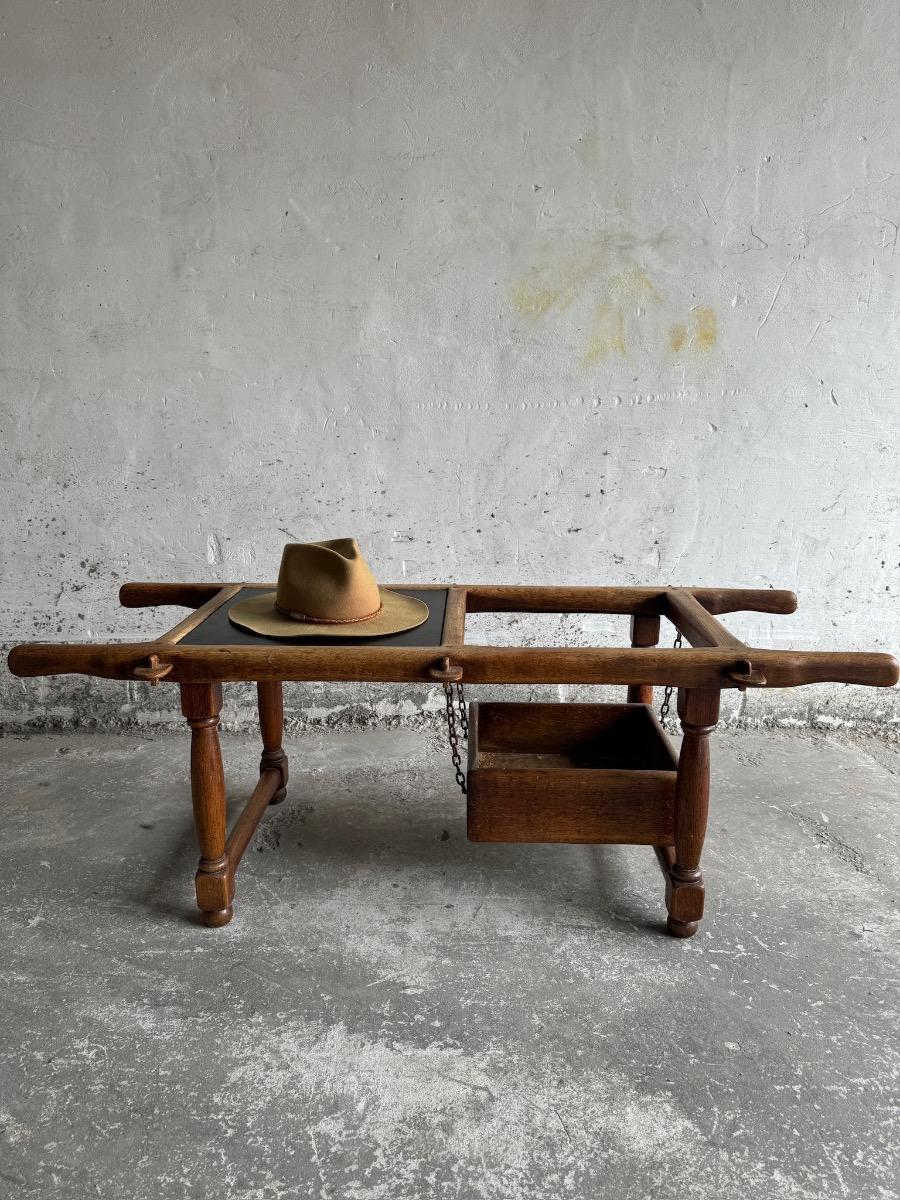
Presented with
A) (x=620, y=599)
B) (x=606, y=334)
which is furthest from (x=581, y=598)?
(x=606, y=334)

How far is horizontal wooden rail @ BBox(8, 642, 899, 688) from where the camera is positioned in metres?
2.06

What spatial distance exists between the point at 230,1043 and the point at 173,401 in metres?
2.28

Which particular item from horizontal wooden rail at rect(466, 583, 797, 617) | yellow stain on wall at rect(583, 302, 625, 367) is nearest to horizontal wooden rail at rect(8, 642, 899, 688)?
horizontal wooden rail at rect(466, 583, 797, 617)

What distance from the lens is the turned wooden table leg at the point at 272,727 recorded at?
284cm

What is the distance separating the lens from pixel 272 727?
2867 millimetres

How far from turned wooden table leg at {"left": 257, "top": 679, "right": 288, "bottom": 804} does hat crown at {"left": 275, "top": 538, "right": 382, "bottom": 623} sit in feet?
1.90

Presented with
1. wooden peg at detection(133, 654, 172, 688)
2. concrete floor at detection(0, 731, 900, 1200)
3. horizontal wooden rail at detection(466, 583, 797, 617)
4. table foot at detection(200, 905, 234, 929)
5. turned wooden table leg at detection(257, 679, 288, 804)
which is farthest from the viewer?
turned wooden table leg at detection(257, 679, 288, 804)

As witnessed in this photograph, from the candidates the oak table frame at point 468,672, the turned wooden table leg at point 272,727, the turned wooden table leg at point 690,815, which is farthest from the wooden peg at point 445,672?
the turned wooden table leg at point 272,727

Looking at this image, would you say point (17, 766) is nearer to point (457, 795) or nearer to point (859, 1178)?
point (457, 795)

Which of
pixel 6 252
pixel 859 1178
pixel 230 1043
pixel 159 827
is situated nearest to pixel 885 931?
pixel 859 1178

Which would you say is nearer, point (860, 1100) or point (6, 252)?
point (860, 1100)

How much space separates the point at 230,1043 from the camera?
6.08ft

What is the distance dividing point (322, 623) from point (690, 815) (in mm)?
1040

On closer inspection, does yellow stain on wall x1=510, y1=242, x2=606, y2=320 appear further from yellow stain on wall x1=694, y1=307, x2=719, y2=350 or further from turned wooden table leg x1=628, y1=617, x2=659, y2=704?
turned wooden table leg x1=628, y1=617, x2=659, y2=704
